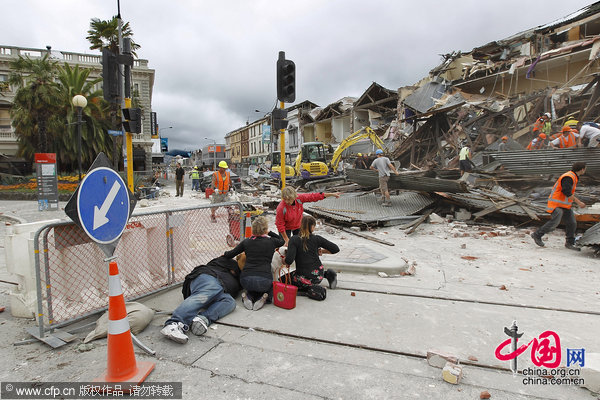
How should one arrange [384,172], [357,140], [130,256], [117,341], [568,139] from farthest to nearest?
1. [357,140]
2. [384,172]
3. [568,139]
4. [130,256]
5. [117,341]

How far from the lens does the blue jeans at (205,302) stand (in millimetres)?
3244

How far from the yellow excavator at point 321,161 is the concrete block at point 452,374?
52.4ft

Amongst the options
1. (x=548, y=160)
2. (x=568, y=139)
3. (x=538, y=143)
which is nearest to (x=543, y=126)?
(x=538, y=143)

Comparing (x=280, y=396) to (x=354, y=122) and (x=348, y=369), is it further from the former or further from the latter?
(x=354, y=122)

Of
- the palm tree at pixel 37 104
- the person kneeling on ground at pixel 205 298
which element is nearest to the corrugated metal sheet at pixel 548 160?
the person kneeling on ground at pixel 205 298

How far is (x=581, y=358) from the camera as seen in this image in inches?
107

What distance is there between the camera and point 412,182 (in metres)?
10.1

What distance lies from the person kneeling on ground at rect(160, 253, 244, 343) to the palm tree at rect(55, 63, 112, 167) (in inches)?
911

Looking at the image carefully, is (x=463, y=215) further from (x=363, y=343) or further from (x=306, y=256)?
(x=363, y=343)

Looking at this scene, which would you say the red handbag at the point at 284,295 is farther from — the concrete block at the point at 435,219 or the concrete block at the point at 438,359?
the concrete block at the point at 435,219

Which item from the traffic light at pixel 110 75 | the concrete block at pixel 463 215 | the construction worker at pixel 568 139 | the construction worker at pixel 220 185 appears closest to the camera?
the traffic light at pixel 110 75

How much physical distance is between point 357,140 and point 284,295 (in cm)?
1686

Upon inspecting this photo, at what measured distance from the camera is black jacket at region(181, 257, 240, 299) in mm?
3768

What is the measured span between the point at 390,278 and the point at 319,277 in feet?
4.45
